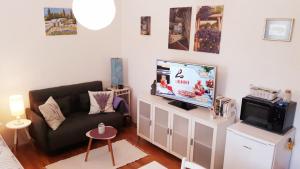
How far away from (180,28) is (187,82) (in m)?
0.85

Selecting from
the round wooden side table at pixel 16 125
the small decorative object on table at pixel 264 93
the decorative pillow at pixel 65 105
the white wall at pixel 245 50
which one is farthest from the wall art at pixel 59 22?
the small decorative object on table at pixel 264 93

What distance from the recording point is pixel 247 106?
2834 mm

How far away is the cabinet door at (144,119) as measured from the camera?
386cm

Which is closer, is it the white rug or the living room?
the living room

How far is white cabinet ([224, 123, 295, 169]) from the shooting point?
8.15ft

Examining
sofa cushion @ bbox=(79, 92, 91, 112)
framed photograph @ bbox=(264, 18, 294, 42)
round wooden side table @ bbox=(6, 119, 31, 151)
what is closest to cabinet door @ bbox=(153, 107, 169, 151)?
sofa cushion @ bbox=(79, 92, 91, 112)

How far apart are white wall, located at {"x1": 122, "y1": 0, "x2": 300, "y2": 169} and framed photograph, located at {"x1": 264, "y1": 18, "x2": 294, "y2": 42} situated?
49mm

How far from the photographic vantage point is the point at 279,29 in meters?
2.68

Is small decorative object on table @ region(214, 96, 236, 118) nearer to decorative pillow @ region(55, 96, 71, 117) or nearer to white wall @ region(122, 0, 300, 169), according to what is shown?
white wall @ region(122, 0, 300, 169)

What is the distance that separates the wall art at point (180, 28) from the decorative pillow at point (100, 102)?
1.39 m

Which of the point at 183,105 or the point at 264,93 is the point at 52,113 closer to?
the point at 183,105

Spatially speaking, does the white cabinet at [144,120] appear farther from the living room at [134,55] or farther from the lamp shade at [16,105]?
the lamp shade at [16,105]

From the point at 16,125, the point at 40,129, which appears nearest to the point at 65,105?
the point at 40,129

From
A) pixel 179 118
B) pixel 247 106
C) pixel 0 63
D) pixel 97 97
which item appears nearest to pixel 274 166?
pixel 247 106
